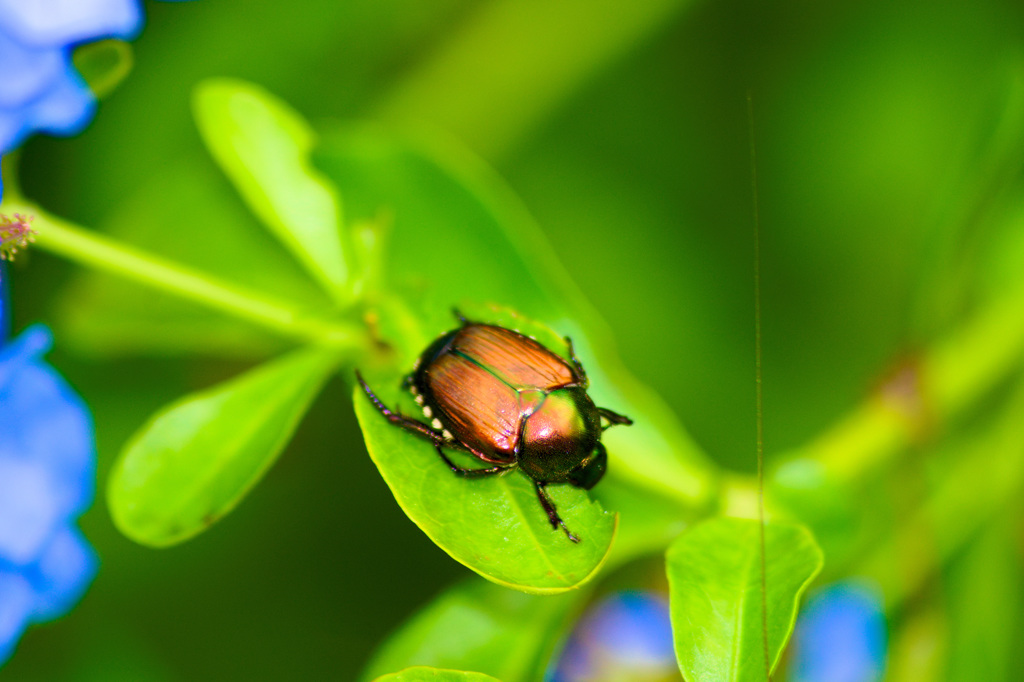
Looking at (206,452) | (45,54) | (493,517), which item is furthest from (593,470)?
(45,54)

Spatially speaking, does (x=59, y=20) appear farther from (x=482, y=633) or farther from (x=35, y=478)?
(x=482, y=633)

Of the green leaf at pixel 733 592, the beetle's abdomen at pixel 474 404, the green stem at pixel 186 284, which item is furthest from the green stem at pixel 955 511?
the green stem at pixel 186 284

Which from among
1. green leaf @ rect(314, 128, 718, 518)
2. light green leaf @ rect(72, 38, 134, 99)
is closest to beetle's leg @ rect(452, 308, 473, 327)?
green leaf @ rect(314, 128, 718, 518)

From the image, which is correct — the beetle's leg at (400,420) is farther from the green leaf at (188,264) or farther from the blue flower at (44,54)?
the green leaf at (188,264)

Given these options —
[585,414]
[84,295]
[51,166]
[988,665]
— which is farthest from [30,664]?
[988,665]

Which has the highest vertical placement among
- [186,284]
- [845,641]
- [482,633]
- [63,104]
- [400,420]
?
[63,104]

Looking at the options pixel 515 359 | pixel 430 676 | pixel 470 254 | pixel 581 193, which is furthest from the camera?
pixel 581 193
